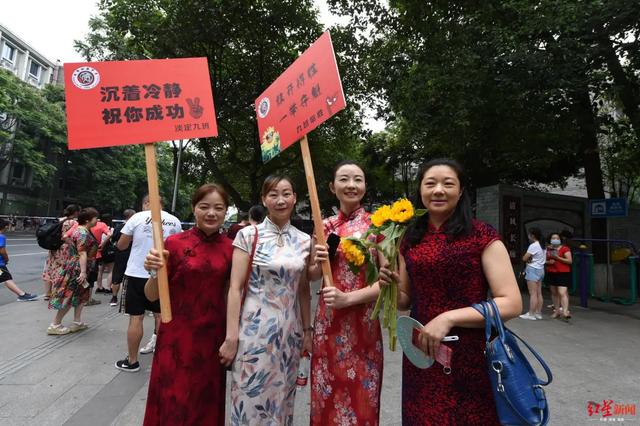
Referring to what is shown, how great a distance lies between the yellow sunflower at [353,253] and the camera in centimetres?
167

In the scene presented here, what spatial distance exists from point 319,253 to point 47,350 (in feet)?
12.8

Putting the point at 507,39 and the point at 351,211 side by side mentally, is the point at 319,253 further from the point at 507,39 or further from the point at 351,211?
the point at 507,39

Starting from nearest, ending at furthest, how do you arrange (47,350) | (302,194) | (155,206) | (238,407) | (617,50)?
(238,407) → (155,206) → (47,350) → (617,50) → (302,194)

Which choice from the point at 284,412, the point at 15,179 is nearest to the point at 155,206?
the point at 284,412

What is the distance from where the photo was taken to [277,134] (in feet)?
8.27

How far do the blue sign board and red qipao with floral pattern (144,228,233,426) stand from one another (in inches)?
361

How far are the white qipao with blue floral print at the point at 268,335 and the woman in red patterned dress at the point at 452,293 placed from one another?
22.6 inches

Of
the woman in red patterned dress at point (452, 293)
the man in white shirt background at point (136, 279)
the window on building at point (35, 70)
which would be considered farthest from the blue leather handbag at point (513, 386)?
the window on building at point (35, 70)

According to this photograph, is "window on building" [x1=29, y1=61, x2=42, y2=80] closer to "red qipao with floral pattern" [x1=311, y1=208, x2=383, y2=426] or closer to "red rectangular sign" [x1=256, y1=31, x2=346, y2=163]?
"red rectangular sign" [x1=256, y1=31, x2=346, y2=163]

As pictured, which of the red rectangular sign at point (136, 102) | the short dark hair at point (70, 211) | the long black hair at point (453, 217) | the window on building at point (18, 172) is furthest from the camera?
the window on building at point (18, 172)

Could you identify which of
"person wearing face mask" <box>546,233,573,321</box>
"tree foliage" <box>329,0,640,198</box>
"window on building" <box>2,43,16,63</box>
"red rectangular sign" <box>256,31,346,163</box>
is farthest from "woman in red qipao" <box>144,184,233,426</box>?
"window on building" <box>2,43,16,63</box>

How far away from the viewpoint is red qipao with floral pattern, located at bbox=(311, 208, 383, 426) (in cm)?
190

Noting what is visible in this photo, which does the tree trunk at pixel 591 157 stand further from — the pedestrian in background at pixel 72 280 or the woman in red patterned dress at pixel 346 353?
the pedestrian in background at pixel 72 280

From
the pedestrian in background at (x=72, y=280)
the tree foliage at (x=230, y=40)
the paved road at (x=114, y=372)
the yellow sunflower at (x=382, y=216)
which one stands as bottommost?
the paved road at (x=114, y=372)
